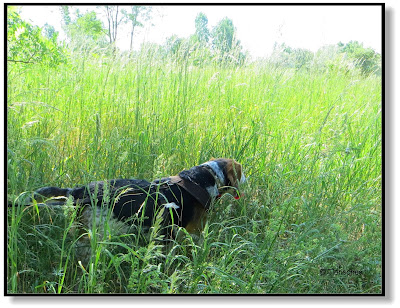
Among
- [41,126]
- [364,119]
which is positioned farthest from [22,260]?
[364,119]

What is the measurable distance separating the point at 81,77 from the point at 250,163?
170 centimetres

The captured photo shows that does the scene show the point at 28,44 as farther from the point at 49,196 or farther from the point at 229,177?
the point at 229,177

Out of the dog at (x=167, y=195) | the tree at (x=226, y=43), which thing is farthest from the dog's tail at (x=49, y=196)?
the tree at (x=226, y=43)

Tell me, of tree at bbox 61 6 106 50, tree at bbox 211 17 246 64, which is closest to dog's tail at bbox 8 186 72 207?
tree at bbox 61 6 106 50

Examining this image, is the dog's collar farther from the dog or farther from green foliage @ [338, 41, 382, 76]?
green foliage @ [338, 41, 382, 76]

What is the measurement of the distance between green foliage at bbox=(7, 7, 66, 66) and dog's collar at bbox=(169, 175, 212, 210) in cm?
129

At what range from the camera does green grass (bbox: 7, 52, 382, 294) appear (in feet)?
6.16

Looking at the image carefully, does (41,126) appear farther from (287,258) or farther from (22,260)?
(287,258)

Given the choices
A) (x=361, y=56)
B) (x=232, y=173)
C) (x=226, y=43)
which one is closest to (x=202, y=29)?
(x=226, y=43)

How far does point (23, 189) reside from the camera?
207 cm

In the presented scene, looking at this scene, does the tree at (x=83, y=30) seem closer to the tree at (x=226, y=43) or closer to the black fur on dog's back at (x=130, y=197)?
the tree at (x=226, y=43)

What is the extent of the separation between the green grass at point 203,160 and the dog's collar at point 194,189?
0.15 meters

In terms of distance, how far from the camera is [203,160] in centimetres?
296

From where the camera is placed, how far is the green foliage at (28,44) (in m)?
2.31
